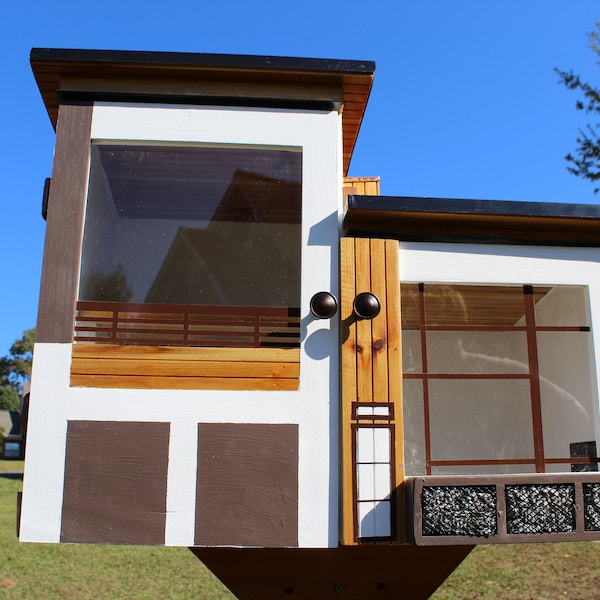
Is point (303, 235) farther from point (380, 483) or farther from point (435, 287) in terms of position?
point (435, 287)

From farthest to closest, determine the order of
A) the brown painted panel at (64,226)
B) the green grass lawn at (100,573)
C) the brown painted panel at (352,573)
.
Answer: the green grass lawn at (100,573), the brown painted panel at (352,573), the brown painted panel at (64,226)

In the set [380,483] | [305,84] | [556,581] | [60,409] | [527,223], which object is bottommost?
[556,581]

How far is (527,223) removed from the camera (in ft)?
17.8

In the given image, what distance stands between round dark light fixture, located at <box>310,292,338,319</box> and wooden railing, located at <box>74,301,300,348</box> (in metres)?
0.23

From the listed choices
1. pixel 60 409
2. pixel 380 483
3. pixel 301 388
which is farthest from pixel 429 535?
pixel 60 409

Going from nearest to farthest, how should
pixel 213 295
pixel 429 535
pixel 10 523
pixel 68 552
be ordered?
A: pixel 429 535
pixel 213 295
pixel 68 552
pixel 10 523

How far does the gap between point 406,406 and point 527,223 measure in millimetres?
4295

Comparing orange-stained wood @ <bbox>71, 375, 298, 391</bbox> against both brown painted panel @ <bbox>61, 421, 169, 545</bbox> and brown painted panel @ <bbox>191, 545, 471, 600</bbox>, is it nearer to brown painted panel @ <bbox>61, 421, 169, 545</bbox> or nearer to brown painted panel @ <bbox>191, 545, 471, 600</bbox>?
brown painted panel @ <bbox>61, 421, 169, 545</bbox>

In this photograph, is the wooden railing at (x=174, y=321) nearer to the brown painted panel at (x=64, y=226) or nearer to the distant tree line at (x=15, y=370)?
the brown painted panel at (x=64, y=226)

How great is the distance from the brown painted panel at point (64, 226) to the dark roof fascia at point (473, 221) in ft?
Answer: 6.96

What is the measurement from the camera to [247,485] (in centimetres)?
488

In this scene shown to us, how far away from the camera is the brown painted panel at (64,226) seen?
510 centimetres

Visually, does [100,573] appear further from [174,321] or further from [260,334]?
[260,334]

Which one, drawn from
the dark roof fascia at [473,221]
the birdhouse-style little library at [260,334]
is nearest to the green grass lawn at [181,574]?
the birdhouse-style little library at [260,334]
